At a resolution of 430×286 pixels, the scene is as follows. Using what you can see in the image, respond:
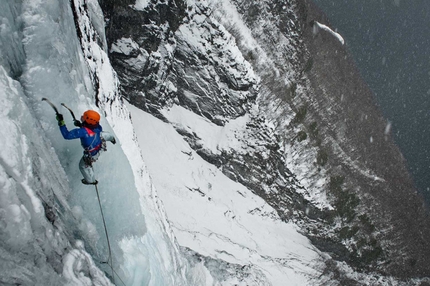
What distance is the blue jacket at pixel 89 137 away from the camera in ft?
15.3

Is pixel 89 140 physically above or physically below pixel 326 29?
below

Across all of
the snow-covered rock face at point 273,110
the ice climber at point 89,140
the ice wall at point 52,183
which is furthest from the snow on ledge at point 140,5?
the ice climber at point 89,140

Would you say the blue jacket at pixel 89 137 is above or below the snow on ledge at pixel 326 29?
below

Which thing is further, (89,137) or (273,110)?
(273,110)

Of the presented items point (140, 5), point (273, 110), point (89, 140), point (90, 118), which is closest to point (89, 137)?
point (89, 140)

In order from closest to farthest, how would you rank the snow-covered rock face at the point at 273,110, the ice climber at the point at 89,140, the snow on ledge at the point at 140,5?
the ice climber at the point at 89,140 → the snow on ledge at the point at 140,5 → the snow-covered rock face at the point at 273,110

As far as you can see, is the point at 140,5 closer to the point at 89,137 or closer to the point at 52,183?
the point at 89,137

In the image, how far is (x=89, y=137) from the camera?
489 centimetres

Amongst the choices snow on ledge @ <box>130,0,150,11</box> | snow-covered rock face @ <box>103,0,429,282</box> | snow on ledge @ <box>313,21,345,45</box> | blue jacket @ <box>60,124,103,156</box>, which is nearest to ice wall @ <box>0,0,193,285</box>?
blue jacket @ <box>60,124,103,156</box>

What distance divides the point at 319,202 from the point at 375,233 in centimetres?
Answer: 1379

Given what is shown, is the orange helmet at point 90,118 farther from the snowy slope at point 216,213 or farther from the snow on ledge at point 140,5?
the snow on ledge at point 140,5

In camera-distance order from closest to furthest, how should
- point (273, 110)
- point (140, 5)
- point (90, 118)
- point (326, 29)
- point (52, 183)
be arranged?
1. point (52, 183)
2. point (90, 118)
3. point (140, 5)
4. point (273, 110)
5. point (326, 29)

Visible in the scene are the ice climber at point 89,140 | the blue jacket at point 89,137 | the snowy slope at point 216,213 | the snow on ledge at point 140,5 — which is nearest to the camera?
the blue jacket at point 89,137

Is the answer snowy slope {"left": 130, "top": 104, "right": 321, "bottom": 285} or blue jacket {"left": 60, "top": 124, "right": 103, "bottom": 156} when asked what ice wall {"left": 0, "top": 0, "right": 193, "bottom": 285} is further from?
snowy slope {"left": 130, "top": 104, "right": 321, "bottom": 285}
